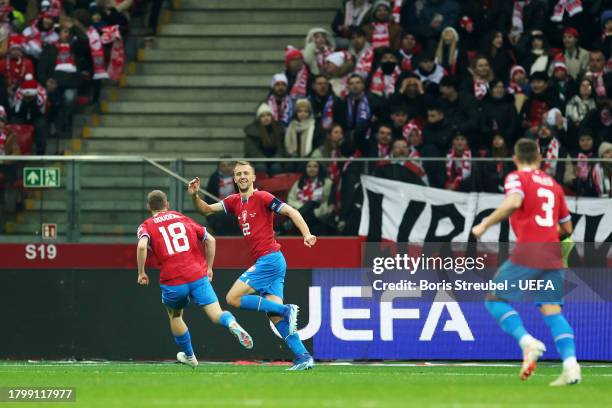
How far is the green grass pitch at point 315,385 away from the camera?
11562 mm

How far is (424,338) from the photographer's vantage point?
60.4 feet

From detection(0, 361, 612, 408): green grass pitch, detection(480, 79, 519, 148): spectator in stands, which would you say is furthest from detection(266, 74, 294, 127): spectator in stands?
detection(0, 361, 612, 408): green grass pitch

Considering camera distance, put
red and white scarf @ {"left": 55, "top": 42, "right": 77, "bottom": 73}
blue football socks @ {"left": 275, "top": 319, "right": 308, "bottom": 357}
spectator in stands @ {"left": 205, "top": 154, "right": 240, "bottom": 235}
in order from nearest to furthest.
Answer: blue football socks @ {"left": 275, "top": 319, "right": 308, "bottom": 357}, spectator in stands @ {"left": 205, "top": 154, "right": 240, "bottom": 235}, red and white scarf @ {"left": 55, "top": 42, "right": 77, "bottom": 73}

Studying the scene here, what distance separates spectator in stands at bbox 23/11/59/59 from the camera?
78.2 feet

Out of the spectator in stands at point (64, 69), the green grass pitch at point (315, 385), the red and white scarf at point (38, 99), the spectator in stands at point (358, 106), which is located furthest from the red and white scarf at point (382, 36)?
the green grass pitch at point (315, 385)

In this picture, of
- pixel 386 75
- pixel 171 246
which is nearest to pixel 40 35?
pixel 386 75

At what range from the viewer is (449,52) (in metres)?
21.8

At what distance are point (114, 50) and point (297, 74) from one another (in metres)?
3.73

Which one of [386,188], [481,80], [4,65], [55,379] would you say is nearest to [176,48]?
[4,65]

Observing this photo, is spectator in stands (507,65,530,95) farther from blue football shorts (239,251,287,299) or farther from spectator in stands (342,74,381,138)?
blue football shorts (239,251,287,299)

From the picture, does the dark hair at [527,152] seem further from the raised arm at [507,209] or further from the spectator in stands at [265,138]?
the spectator in stands at [265,138]

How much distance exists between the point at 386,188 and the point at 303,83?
13.3 ft

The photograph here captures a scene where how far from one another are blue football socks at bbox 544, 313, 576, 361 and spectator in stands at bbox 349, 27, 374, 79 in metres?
9.34

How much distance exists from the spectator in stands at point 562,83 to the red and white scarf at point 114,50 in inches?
292
